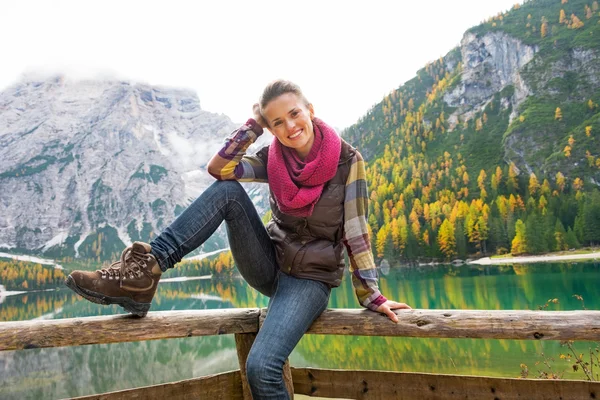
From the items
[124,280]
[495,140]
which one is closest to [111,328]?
[124,280]

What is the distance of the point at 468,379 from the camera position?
2.51 meters

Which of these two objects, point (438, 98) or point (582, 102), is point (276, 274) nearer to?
point (582, 102)

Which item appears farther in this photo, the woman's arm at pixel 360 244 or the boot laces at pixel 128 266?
the woman's arm at pixel 360 244

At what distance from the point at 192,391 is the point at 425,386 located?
1358 millimetres

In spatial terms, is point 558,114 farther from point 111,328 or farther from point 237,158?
point 111,328

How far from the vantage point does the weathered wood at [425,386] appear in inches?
91.7

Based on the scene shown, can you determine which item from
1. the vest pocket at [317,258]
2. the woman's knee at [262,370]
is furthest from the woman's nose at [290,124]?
the woman's knee at [262,370]

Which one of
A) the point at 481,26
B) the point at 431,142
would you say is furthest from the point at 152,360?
the point at 481,26

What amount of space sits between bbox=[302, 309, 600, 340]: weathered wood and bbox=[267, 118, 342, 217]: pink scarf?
67 cm

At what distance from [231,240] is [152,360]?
18025 mm

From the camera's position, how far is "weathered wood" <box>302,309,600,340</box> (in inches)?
86.0

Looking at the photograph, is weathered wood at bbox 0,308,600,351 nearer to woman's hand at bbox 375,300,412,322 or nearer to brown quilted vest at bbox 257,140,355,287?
woman's hand at bbox 375,300,412,322

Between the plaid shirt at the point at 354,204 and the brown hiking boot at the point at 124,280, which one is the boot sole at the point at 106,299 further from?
the plaid shirt at the point at 354,204

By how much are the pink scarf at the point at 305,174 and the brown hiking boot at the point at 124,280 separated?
2.66 ft
